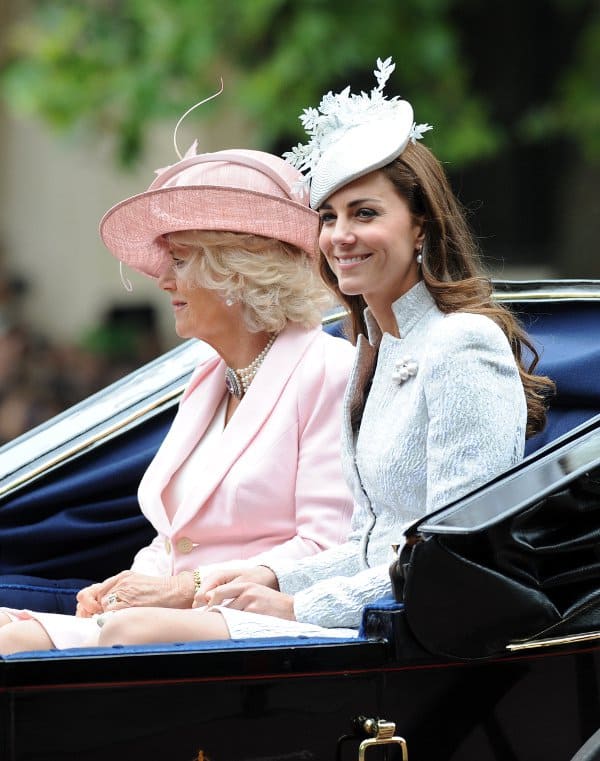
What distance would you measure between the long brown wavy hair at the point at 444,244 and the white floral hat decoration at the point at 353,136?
0.10 ft

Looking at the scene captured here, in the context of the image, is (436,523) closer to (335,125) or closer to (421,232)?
(421,232)

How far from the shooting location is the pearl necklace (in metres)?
2.99

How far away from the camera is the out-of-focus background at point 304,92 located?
6.70 metres

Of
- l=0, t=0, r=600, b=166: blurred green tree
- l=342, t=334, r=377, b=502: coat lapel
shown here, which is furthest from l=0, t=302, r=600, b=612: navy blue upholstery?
l=0, t=0, r=600, b=166: blurred green tree

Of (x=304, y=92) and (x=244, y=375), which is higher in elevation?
(x=304, y=92)

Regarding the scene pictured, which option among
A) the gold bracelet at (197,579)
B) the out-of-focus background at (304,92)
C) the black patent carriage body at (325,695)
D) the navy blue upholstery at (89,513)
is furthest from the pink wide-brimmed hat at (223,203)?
the out-of-focus background at (304,92)

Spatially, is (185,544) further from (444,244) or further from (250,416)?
(444,244)

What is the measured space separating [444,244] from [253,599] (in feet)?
2.33

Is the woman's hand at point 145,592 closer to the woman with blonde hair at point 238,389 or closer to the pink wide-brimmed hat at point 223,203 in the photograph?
the woman with blonde hair at point 238,389

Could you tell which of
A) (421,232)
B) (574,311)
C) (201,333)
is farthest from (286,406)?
(574,311)

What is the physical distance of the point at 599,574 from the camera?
7.56 feet

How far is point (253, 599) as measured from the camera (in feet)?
8.19

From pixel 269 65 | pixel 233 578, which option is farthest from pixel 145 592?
pixel 269 65

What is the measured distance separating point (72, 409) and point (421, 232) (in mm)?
1342
